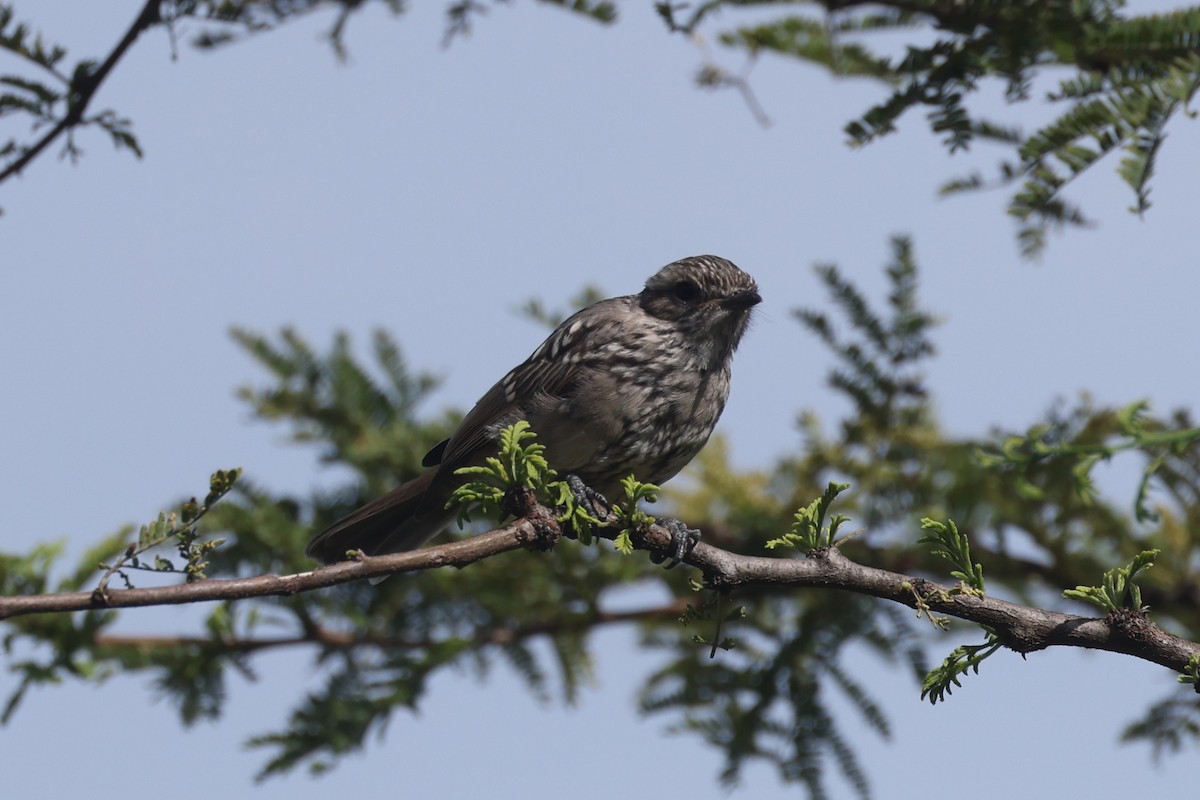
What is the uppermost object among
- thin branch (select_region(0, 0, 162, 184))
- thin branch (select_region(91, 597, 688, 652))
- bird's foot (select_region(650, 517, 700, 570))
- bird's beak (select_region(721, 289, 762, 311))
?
bird's beak (select_region(721, 289, 762, 311))

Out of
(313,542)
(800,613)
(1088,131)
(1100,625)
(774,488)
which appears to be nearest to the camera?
(1100,625)

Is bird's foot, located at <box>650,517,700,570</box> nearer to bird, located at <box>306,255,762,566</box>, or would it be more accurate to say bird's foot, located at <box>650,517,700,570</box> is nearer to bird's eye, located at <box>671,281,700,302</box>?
bird, located at <box>306,255,762,566</box>

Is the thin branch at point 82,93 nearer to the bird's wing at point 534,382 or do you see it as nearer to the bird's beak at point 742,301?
the bird's wing at point 534,382

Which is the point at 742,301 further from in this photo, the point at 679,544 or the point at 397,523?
the point at 679,544

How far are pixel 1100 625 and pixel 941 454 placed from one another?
10.1 feet

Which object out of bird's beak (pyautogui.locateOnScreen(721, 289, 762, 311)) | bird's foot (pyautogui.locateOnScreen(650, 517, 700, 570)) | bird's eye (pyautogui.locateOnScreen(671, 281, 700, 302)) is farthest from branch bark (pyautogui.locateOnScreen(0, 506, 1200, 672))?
bird's eye (pyautogui.locateOnScreen(671, 281, 700, 302))

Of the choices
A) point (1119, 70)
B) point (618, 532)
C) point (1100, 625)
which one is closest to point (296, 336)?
point (618, 532)

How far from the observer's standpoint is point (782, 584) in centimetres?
237

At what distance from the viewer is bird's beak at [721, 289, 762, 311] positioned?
4.62 meters

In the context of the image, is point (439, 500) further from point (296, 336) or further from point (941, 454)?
point (941, 454)

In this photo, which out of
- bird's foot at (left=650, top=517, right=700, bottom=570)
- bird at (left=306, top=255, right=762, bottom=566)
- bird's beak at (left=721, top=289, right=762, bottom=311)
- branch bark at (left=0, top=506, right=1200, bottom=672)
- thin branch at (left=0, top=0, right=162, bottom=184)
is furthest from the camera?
bird's beak at (left=721, top=289, right=762, bottom=311)

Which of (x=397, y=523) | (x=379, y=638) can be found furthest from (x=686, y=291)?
(x=379, y=638)

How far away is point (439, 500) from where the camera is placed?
466cm

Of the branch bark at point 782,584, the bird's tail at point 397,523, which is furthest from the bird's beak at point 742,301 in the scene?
the branch bark at point 782,584
